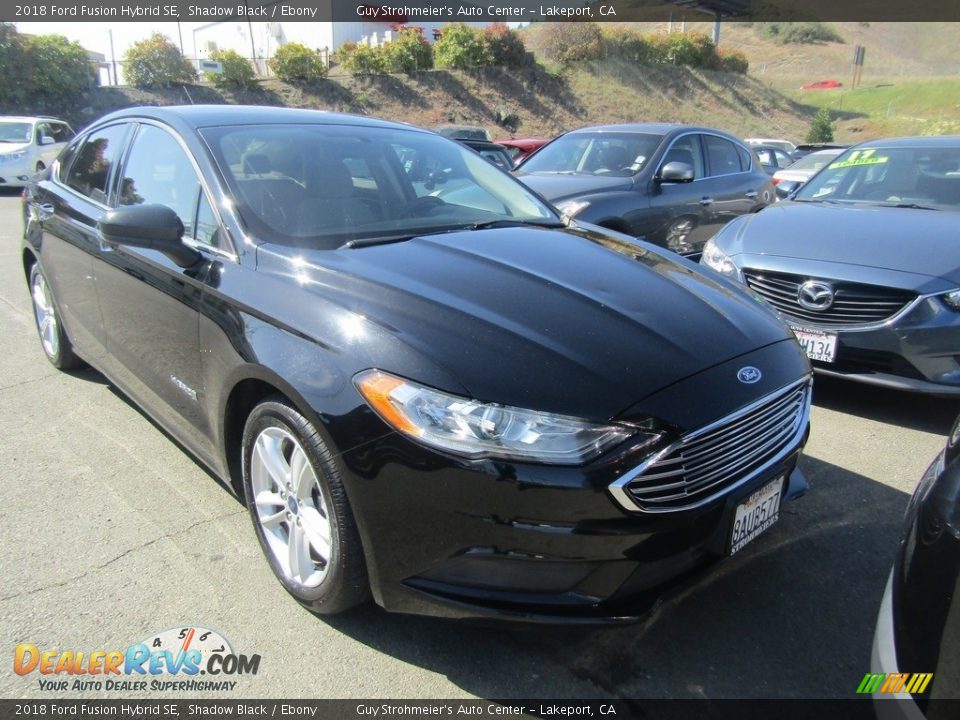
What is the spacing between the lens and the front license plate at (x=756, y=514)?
2.15 meters

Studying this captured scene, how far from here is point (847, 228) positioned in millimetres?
4578

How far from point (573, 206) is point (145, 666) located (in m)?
4.82

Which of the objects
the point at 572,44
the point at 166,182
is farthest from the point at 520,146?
the point at 572,44

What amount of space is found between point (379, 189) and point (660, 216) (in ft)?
13.4

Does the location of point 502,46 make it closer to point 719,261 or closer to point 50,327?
point 719,261

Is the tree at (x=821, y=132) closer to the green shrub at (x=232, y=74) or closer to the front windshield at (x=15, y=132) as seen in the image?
the green shrub at (x=232, y=74)

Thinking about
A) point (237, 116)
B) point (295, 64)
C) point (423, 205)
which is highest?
point (295, 64)

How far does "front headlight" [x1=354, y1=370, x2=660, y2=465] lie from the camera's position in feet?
6.17

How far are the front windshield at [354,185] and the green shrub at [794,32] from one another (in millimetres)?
103588

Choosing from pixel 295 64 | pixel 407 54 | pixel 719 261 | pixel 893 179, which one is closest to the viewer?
pixel 719 261

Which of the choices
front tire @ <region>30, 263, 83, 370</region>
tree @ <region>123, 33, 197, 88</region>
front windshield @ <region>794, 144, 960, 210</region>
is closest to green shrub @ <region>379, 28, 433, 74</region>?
tree @ <region>123, 33, 197, 88</region>

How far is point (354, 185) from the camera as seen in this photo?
10.2ft

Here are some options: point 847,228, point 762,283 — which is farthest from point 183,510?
point 847,228

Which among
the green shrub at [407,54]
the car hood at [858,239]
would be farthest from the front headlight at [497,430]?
the green shrub at [407,54]
